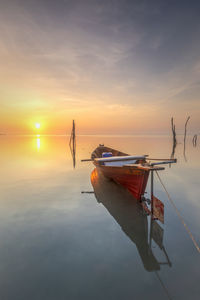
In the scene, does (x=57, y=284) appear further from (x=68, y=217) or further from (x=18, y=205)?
(x=18, y=205)

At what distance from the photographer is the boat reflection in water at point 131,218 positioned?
4.95 meters

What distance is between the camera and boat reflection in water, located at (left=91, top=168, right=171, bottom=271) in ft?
16.2

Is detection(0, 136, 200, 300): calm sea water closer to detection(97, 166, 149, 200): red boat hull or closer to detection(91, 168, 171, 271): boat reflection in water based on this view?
detection(91, 168, 171, 271): boat reflection in water

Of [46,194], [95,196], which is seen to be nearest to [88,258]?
[95,196]

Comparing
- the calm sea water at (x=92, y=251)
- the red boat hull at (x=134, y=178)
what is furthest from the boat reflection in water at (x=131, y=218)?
the red boat hull at (x=134, y=178)

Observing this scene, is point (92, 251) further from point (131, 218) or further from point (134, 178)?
point (134, 178)

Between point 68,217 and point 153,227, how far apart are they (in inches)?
144

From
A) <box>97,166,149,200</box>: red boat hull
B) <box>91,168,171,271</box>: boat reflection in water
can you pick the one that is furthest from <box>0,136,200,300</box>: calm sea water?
<box>97,166,149,200</box>: red boat hull

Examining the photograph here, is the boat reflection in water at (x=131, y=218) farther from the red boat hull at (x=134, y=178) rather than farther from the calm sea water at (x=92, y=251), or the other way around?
the red boat hull at (x=134, y=178)

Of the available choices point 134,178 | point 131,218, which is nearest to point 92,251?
point 131,218

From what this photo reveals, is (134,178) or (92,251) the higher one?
(134,178)

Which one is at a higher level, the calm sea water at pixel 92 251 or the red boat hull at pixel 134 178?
the red boat hull at pixel 134 178

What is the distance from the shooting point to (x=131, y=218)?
7.12 m

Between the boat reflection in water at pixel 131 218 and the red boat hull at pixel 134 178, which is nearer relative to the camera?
the boat reflection in water at pixel 131 218
